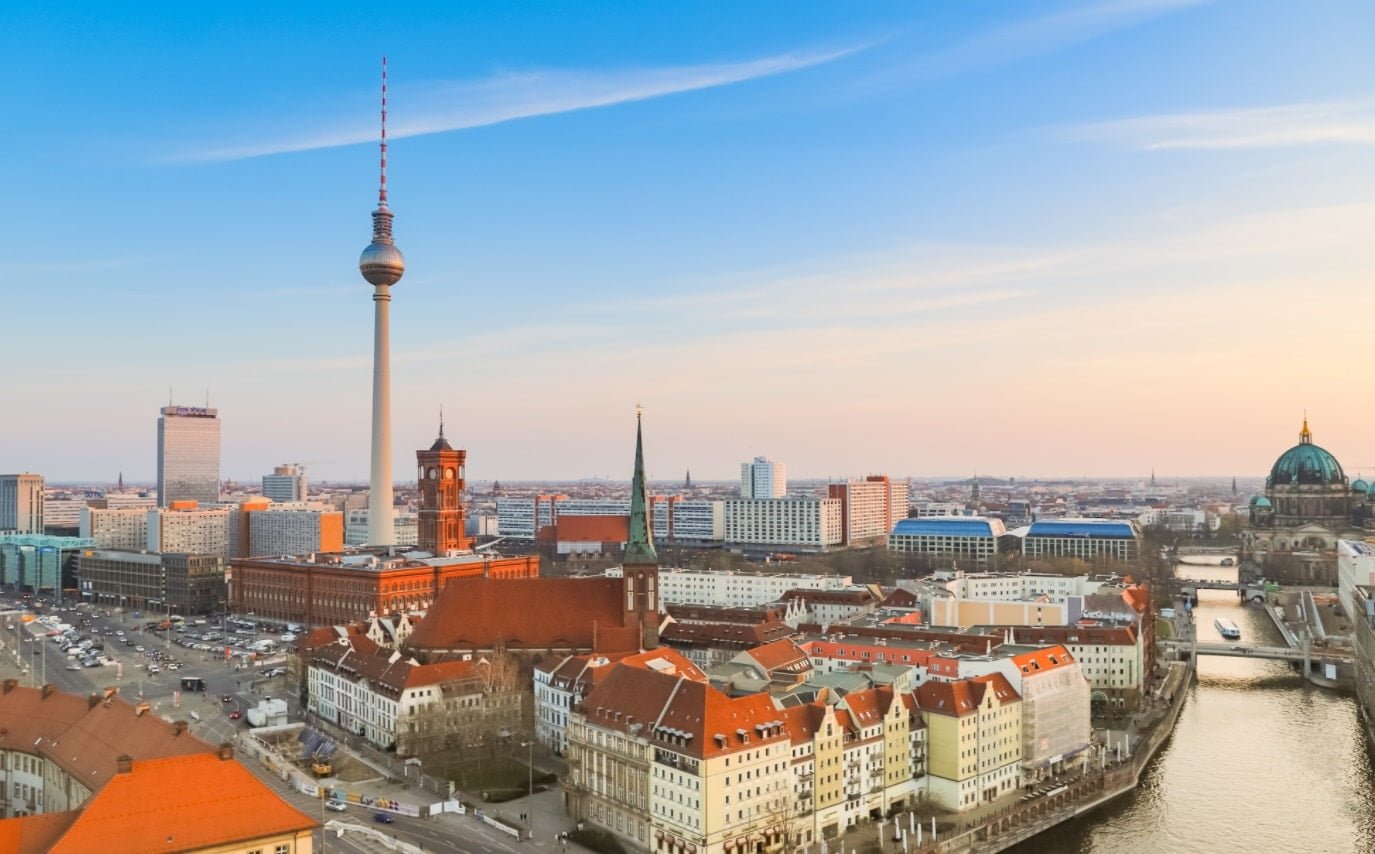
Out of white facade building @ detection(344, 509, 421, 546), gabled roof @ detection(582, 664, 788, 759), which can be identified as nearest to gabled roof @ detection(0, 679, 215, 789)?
gabled roof @ detection(582, 664, 788, 759)

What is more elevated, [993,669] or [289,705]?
[993,669]

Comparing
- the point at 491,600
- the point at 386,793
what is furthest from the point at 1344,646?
the point at 386,793

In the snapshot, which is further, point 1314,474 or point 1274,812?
point 1314,474

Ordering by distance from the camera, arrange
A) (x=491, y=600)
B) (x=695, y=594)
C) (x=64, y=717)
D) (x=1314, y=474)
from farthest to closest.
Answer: (x=1314, y=474) < (x=695, y=594) < (x=491, y=600) < (x=64, y=717)

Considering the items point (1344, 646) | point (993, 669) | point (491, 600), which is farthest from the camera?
point (1344, 646)

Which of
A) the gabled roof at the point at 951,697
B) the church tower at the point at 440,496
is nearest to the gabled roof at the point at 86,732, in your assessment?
the gabled roof at the point at 951,697

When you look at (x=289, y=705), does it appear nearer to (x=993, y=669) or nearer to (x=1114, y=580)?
(x=993, y=669)

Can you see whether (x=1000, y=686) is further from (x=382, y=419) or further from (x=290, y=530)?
(x=290, y=530)
